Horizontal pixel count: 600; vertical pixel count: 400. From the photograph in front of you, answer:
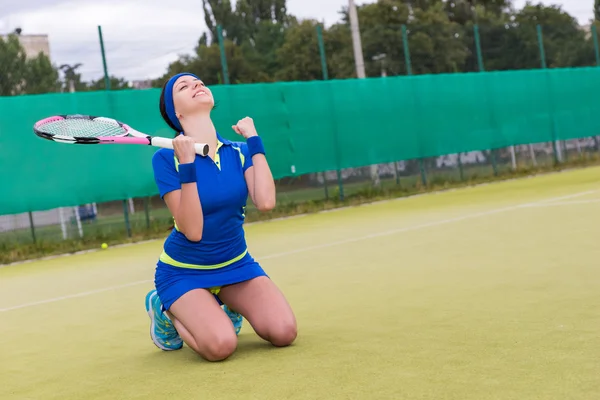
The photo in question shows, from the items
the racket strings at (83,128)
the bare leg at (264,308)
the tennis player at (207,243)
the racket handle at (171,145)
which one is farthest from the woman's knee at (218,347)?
the racket strings at (83,128)

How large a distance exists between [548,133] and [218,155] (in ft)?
44.2

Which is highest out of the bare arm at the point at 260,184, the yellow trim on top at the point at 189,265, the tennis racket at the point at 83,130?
the tennis racket at the point at 83,130

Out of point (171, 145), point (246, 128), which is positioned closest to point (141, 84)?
point (246, 128)

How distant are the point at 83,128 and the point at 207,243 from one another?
0.97 m

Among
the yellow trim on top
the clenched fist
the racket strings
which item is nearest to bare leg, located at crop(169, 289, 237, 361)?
the yellow trim on top

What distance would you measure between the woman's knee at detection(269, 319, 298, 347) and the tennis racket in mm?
1037

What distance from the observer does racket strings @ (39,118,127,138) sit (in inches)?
181

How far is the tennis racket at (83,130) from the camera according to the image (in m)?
4.40

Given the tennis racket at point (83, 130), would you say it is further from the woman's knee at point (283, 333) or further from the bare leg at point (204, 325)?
the woman's knee at point (283, 333)

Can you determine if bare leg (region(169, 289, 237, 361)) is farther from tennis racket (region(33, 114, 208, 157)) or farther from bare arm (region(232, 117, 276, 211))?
tennis racket (region(33, 114, 208, 157))

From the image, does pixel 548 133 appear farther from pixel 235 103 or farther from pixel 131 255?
pixel 131 255

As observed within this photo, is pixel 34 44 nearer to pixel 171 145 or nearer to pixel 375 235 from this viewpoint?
pixel 375 235

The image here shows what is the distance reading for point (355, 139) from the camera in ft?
45.7

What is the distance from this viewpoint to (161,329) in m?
4.40
